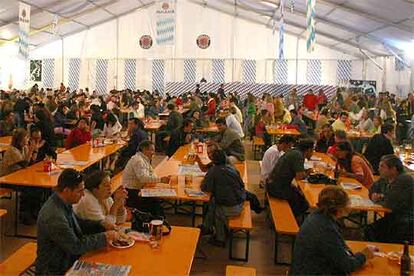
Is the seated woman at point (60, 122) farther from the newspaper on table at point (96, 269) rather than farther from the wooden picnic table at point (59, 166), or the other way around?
the newspaper on table at point (96, 269)

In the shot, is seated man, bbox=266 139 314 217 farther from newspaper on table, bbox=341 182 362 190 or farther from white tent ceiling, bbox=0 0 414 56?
white tent ceiling, bbox=0 0 414 56

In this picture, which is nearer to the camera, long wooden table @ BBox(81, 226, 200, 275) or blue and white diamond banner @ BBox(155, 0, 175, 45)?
long wooden table @ BBox(81, 226, 200, 275)

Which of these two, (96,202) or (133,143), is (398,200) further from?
(133,143)

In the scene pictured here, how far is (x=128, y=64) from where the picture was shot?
2027 centimetres

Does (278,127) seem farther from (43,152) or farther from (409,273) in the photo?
(409,273)

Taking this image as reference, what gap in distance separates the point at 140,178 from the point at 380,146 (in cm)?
382

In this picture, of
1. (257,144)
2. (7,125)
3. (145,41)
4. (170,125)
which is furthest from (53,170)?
(145,41)

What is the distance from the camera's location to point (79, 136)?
23.0ft

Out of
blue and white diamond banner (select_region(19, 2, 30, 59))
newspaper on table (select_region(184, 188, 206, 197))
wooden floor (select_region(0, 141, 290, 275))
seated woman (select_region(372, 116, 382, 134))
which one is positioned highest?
blue and white diamond banner (select_region(19, 2, 30, 59))

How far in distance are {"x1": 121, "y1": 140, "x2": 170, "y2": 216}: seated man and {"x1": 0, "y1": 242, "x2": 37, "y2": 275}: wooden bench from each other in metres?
1.40

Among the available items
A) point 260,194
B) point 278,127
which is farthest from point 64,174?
point 278,127

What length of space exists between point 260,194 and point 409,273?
4358 mm

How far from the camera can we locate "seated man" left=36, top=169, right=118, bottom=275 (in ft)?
9.07

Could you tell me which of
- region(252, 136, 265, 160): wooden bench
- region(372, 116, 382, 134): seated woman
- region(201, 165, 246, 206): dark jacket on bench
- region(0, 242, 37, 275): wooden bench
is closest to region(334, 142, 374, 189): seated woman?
region(201, 165, 246, 206): dark jacket on bench
